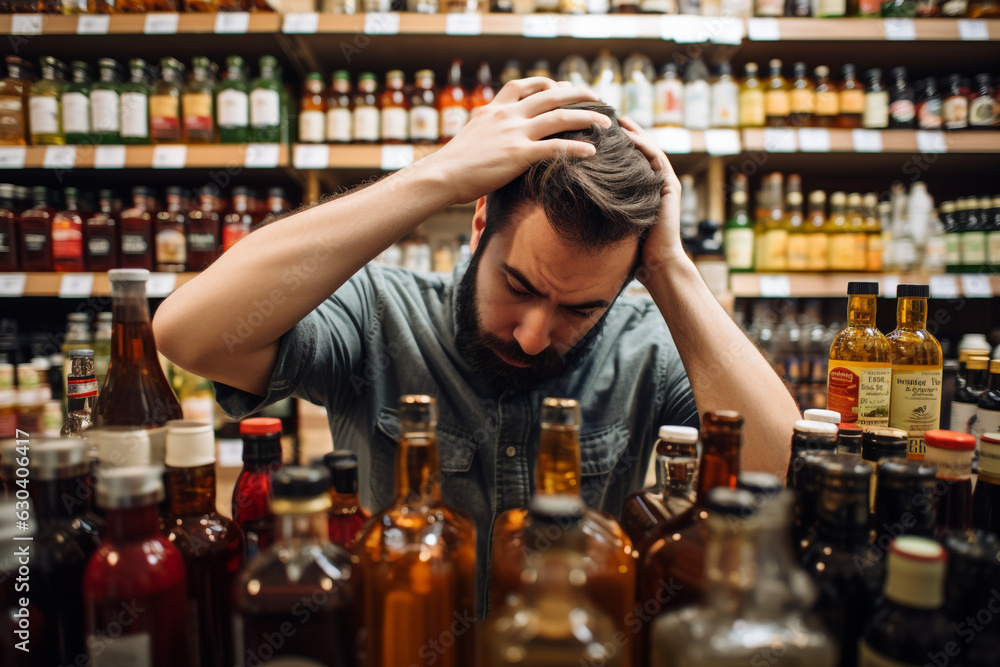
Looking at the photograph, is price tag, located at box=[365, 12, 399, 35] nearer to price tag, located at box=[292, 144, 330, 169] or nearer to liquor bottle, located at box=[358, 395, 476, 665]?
price tag, located at box=[292, 144, 330, 169]

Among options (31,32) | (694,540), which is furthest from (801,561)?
(31,32)

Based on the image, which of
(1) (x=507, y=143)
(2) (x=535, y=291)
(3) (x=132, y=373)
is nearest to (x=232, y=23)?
(1) (x=507, y=143)

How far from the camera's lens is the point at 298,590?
0.34 metres

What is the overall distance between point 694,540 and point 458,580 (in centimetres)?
17

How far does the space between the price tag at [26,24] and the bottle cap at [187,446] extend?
209 centimetres

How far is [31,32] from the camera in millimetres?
1800

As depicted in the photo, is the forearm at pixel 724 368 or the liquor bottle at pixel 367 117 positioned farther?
the liquor bottle at pixel 367 117

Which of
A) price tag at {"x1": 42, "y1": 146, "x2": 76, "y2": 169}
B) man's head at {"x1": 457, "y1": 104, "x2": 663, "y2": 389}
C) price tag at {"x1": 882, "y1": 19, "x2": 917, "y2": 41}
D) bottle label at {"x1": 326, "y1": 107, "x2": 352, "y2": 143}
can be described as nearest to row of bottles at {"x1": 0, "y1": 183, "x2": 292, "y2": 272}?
price tag at {"x1": 42, "y1": 146, "x2": 76, "y2": 169}

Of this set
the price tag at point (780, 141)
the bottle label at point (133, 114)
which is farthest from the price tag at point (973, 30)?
the bottle label at point (133, 114)

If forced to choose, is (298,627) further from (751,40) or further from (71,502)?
(751,40)

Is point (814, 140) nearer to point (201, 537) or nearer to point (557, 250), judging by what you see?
point (557, 250)

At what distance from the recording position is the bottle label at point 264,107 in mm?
1821

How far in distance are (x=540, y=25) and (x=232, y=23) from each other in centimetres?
96

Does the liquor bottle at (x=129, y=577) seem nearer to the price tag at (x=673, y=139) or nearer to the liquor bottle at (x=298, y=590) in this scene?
the liquor bottle at (x=298, y=590)
